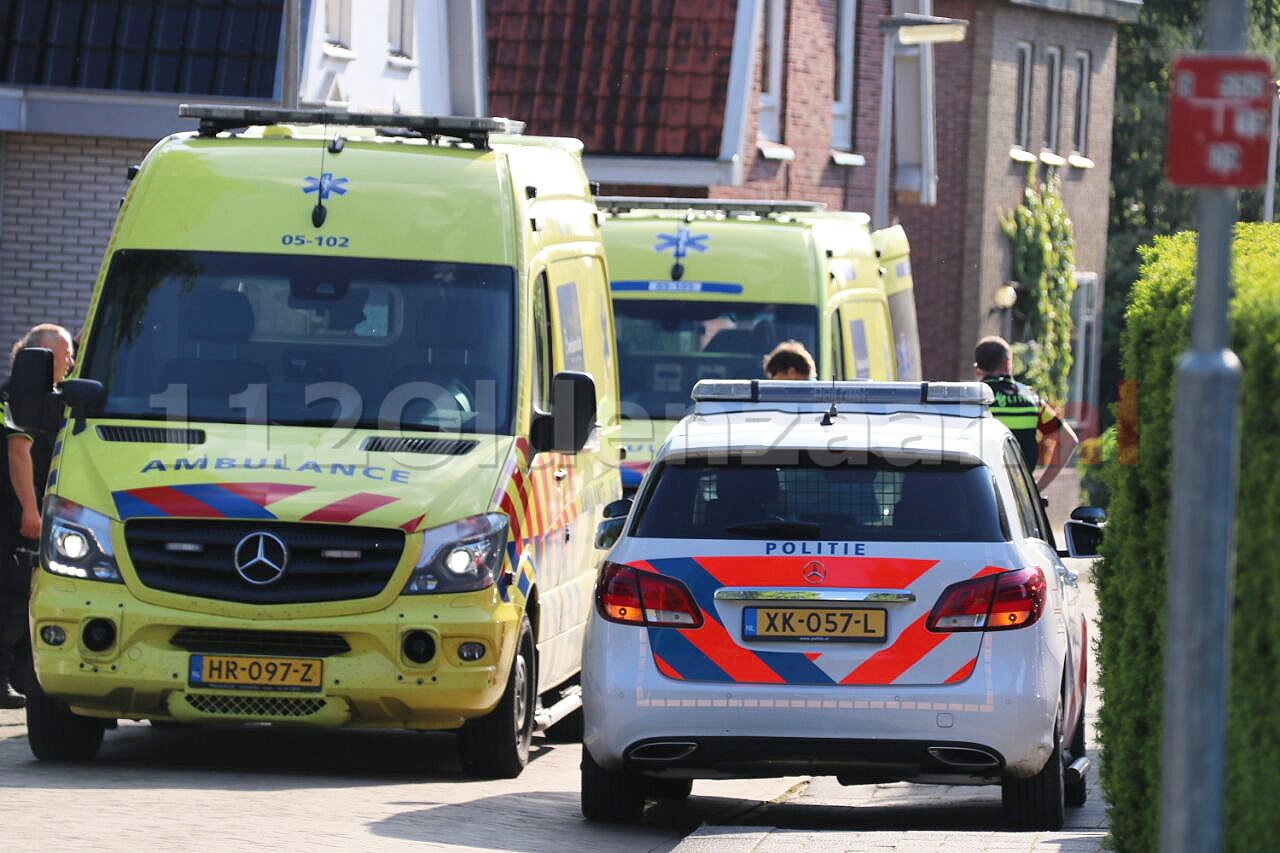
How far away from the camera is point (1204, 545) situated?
495 cm

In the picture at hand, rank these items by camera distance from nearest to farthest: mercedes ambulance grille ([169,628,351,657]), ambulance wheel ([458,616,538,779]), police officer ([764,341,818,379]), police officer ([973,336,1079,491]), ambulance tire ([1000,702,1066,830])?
1. ambulance tire ([1000,702,1066,830])
2. mercedes ambulance grille ([169,628,351,657])
3. ambulance wheel ([458,616,538,779])
4. police officer ([764,341,818,379])
5. police officer ([973,336,1079,491])

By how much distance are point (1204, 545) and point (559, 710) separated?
7.85 meters

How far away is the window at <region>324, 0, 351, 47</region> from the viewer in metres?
23.1

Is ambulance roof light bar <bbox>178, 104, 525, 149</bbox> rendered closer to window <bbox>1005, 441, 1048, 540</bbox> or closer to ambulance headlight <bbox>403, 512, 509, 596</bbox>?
ambulance headlight <bbox>403, 512, 509, 596</bbox>

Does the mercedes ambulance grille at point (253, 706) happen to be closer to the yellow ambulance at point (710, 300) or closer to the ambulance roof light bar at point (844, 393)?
the ambulance roof light bar at point (844, 393)

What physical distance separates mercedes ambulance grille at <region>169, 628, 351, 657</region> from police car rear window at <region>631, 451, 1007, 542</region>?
5.46 feet

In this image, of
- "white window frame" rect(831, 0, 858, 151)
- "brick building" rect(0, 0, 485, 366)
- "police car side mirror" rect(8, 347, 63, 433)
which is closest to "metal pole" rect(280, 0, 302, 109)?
"brick building" rect(0, 0, 485, 366)

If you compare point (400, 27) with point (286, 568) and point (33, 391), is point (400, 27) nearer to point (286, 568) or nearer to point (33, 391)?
point (33, 391)

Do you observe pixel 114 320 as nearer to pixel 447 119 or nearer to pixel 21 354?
pixel 21 354

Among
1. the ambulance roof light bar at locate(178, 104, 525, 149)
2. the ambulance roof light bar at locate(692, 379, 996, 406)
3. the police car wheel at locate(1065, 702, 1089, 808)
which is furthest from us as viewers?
the ambulance roof light bar at locate(178, 104, 525, 149)

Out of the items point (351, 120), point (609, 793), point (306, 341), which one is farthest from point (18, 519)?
point (609, 793)

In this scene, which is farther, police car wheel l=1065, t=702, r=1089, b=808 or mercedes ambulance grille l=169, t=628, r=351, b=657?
police car wheel l=1065, t=702, r=1089, b=808

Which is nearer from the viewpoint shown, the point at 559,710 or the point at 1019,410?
the point at 559,710

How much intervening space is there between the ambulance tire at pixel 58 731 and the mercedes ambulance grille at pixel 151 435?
1.10 meters
